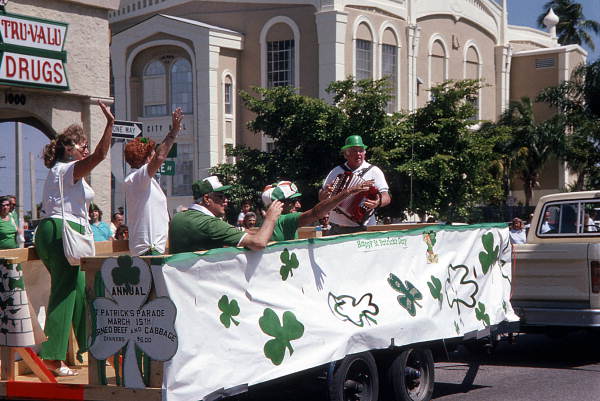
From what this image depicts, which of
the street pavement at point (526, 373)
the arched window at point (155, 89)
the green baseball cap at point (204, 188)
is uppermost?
the arched window at point (155, 89)

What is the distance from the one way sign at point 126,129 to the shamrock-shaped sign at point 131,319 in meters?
6.37

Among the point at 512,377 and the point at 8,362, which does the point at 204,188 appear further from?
the point at 512,377

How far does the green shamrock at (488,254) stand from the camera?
8383mm

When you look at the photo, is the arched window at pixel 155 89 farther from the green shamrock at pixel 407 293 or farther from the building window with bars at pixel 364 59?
the green shamrock at pixel 407 293

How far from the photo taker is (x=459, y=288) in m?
7.94

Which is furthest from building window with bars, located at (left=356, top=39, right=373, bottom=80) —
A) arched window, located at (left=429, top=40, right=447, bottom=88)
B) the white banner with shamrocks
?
the white banner with shamrocks

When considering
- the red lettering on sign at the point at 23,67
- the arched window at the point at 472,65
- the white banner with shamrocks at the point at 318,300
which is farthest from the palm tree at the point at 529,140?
the white banner with shamrocks at the point at 318,300

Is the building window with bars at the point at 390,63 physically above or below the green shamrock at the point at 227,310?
above

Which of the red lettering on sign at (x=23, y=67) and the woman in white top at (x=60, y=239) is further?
the red lettering on sign at (x=23, y=67)

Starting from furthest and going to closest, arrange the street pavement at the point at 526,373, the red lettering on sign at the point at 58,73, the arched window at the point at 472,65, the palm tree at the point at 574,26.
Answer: the palm tree at the point at 574,26 → the arched window at the point at 472,65 → the red lettering on sign at the point at 58,73 → the street pavement at the point at 526,373

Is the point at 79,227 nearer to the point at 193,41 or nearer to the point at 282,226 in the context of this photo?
the point at 282,226

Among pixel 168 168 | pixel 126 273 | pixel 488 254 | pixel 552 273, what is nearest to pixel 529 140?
pixel 168 168

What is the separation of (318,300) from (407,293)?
1.13 meters

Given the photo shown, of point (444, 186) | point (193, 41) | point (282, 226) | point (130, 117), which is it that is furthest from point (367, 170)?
point (130, 117)
